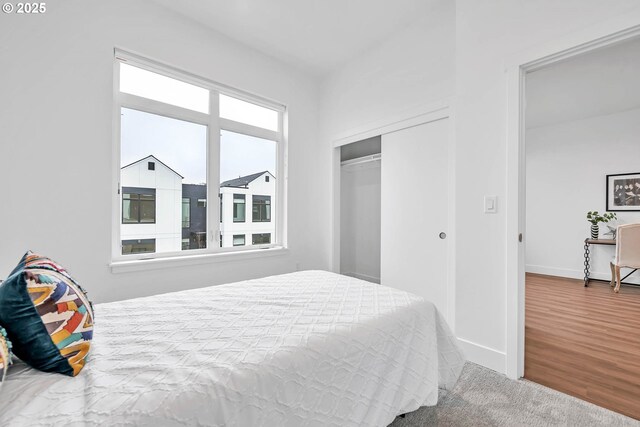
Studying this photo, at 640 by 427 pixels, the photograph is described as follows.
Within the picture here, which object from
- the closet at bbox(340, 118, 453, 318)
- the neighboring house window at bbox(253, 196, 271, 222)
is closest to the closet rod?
the closet at bbox(340, 118, 453, 318)

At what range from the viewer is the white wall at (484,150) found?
201cm

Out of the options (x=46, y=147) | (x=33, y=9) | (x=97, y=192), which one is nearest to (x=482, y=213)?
(x=97, y=192)

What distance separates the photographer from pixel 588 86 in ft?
11.5

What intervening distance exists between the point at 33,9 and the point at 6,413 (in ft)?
8.84

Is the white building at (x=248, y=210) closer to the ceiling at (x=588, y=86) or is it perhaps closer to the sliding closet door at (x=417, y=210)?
the sliding closet door at (x=417, y=210)

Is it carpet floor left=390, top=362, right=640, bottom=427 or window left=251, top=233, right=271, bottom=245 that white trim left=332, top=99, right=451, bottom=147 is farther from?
carpet floor left=390, top=362, right=640, bottom=427

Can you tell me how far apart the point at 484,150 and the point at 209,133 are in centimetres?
261

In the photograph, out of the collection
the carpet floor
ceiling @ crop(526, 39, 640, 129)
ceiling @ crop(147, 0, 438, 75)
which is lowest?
the carpet floor

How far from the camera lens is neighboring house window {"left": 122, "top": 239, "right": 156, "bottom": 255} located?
8.26 ft

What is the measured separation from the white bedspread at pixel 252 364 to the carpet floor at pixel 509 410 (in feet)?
0.66

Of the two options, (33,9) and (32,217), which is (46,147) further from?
(33,9)

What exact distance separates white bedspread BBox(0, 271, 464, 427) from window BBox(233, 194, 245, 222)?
156cm

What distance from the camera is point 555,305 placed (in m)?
3.54

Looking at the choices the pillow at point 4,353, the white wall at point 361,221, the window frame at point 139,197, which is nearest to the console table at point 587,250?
the white wall at point 361,221
